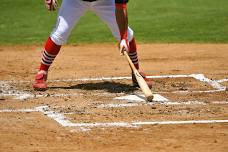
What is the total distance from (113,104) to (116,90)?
0.80 meters

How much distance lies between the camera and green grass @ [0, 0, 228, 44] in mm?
12094

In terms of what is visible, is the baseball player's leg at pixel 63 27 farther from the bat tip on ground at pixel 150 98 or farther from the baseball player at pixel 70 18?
the bat tip on ground at pixel 150 98

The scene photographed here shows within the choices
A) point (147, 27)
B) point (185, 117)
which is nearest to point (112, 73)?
point (185, 117)

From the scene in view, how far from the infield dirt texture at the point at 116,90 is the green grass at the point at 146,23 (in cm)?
2

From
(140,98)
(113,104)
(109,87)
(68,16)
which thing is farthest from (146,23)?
(113,104)

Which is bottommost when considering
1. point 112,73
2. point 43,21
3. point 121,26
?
point 43,21

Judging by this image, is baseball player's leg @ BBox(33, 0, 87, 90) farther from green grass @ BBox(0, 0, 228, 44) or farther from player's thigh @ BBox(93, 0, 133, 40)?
green grass @ BBox(0, 0, 228, 44)

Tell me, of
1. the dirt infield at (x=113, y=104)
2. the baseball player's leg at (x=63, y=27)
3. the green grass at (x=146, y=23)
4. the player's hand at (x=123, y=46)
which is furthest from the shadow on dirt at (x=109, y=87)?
the green grass at (x=146, y=23)

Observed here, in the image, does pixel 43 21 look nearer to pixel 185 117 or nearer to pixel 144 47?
pixel 144 47

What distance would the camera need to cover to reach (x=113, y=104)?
271 inches

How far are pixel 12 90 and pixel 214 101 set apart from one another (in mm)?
2357

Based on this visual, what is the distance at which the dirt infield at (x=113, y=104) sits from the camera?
536 centimetres

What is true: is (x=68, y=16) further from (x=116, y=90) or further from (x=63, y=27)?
(x=116, y=90)

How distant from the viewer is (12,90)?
305 inches
